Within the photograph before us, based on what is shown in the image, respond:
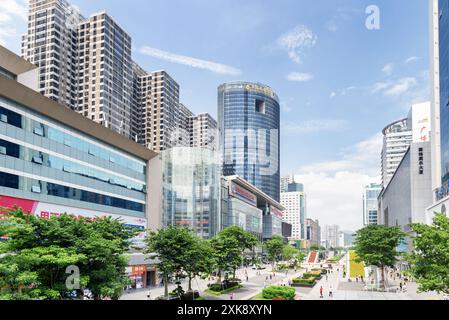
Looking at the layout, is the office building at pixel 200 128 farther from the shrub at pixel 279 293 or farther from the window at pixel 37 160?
the shrub at pixel 279 293

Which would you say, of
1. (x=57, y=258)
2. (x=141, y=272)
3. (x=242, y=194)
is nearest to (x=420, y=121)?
(x=242, y=194)

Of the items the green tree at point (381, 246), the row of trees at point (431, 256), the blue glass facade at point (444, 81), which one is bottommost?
the green tree at point (381, 246)

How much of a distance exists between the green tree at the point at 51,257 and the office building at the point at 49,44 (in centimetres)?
8048

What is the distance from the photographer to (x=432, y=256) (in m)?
20.3

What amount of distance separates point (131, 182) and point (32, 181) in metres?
15.8

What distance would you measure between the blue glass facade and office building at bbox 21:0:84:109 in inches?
2985

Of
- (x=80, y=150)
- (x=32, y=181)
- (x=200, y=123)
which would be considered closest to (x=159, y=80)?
(x=200, y=123)

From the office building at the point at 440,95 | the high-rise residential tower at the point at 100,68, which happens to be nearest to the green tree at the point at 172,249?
the office building at the point at 440,95

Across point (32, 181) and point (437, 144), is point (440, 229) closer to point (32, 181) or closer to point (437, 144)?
point (32, 181)

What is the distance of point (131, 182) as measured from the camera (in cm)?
4712

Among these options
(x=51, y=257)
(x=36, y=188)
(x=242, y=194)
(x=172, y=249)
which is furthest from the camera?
(x=242, y=194)

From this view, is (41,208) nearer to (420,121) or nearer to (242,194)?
(242,194)

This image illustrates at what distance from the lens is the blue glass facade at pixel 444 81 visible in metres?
56.6

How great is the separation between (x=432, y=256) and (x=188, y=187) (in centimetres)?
5508
